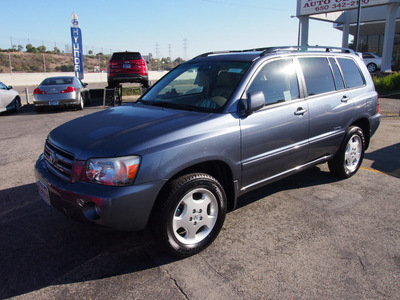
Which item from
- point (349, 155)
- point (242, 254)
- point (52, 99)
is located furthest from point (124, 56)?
point (242, 254)

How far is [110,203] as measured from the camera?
2.61m

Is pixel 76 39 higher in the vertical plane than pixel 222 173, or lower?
higher

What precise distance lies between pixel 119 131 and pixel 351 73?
3721 millimetres

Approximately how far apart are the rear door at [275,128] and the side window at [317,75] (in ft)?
0.73

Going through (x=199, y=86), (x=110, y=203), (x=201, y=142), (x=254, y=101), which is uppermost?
(x=199, y=86)

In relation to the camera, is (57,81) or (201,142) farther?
(57,81)

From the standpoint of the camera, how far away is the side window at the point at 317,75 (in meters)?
4.25

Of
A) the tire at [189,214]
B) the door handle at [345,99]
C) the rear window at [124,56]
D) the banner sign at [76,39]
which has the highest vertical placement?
the banner sign at [76,39]

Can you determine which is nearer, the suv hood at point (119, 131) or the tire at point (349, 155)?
the suv hood at point (119, 131)

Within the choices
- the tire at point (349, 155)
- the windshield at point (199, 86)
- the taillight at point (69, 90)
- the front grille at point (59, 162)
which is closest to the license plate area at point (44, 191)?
the front grille at point (59, 162)

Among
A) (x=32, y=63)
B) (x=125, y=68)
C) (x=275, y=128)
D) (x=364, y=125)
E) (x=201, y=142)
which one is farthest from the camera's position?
(x=32, y=63)

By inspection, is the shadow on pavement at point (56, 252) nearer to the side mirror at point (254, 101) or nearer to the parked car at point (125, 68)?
the side mirror at point (254, 101)

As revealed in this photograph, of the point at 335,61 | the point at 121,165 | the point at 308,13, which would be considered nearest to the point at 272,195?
the point at 335,61

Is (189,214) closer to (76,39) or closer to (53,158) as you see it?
(53,158)
